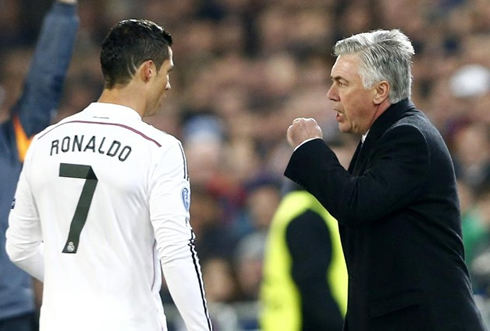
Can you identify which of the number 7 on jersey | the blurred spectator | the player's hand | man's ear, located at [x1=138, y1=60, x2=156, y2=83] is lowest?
the blurred spectator

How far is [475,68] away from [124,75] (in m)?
6.05

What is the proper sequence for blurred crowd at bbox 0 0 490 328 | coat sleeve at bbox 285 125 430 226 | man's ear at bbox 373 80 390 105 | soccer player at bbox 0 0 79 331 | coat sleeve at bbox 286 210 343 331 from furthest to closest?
1. blurred crowd at bbox 0 0 490 328
2. coat sleeve at bbox 286 210 343 331
3. soccer player at bbox 0 0 79 331
4. man's ear at bbox 373 80 390 105
5. coat sleeve at bbox 285 125 430 226

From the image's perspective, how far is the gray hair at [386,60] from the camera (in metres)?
4.04

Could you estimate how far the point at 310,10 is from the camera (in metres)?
11.5

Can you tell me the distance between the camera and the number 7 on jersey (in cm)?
395

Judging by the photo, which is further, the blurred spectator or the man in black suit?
the blurred spectator

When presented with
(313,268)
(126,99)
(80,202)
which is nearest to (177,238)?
(80,202)

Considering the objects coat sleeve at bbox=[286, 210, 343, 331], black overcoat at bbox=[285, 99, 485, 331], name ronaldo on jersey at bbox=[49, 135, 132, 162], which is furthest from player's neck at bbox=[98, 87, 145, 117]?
coat sleeve at bbox=[286, 210, 343, 331]

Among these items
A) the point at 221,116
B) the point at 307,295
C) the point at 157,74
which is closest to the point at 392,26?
the point at 221,116

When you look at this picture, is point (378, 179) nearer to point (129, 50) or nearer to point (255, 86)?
point (129, 50)

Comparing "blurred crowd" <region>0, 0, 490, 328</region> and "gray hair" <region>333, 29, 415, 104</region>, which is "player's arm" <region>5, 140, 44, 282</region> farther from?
"blurred crowd" <region>0, 0, 490, 328</region>

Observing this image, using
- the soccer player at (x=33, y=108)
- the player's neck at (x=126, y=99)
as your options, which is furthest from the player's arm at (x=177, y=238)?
the soccer player at (x=33, y=108)

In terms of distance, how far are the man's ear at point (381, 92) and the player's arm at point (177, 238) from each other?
2.28 ft

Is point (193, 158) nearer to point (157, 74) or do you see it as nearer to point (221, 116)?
point (221, 116)
